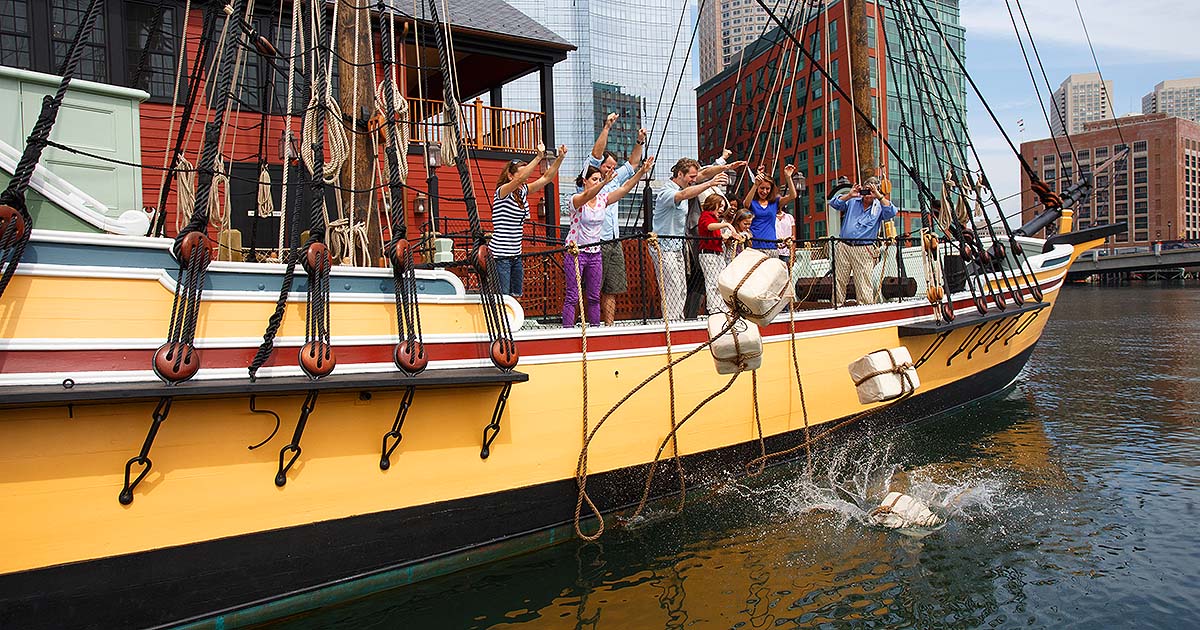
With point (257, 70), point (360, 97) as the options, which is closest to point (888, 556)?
point (360, 97)

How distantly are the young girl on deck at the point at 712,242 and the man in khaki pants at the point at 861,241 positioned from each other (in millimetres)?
1528

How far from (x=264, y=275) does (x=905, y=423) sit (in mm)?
8046

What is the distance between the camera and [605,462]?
21.9ft

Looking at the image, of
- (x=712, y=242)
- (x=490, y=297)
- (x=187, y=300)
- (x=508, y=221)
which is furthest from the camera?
(x=712, y=242)

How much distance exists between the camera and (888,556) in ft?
20.0

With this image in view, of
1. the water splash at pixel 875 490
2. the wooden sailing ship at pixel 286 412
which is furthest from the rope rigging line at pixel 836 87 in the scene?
the water splash at pixel 875 490

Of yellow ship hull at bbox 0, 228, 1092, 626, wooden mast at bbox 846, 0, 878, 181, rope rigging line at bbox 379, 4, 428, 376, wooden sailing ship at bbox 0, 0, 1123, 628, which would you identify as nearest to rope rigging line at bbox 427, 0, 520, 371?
wooden sailing ship at bbox 0, 0, 1123, 628

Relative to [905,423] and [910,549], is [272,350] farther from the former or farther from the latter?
[905,423]

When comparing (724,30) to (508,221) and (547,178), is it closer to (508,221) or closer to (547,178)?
(508,221)

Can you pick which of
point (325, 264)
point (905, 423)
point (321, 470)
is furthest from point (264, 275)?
point (905, 423)

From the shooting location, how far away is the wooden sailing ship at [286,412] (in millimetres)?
4359

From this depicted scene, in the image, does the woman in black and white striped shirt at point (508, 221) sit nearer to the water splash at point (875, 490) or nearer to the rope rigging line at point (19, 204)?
the water splash at point (875, 490)

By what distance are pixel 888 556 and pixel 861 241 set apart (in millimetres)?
4130

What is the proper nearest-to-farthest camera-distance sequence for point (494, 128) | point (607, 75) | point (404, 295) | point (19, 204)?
point (19, 204) < point (404, 295) < point (494, 128) < point (607, 75)
